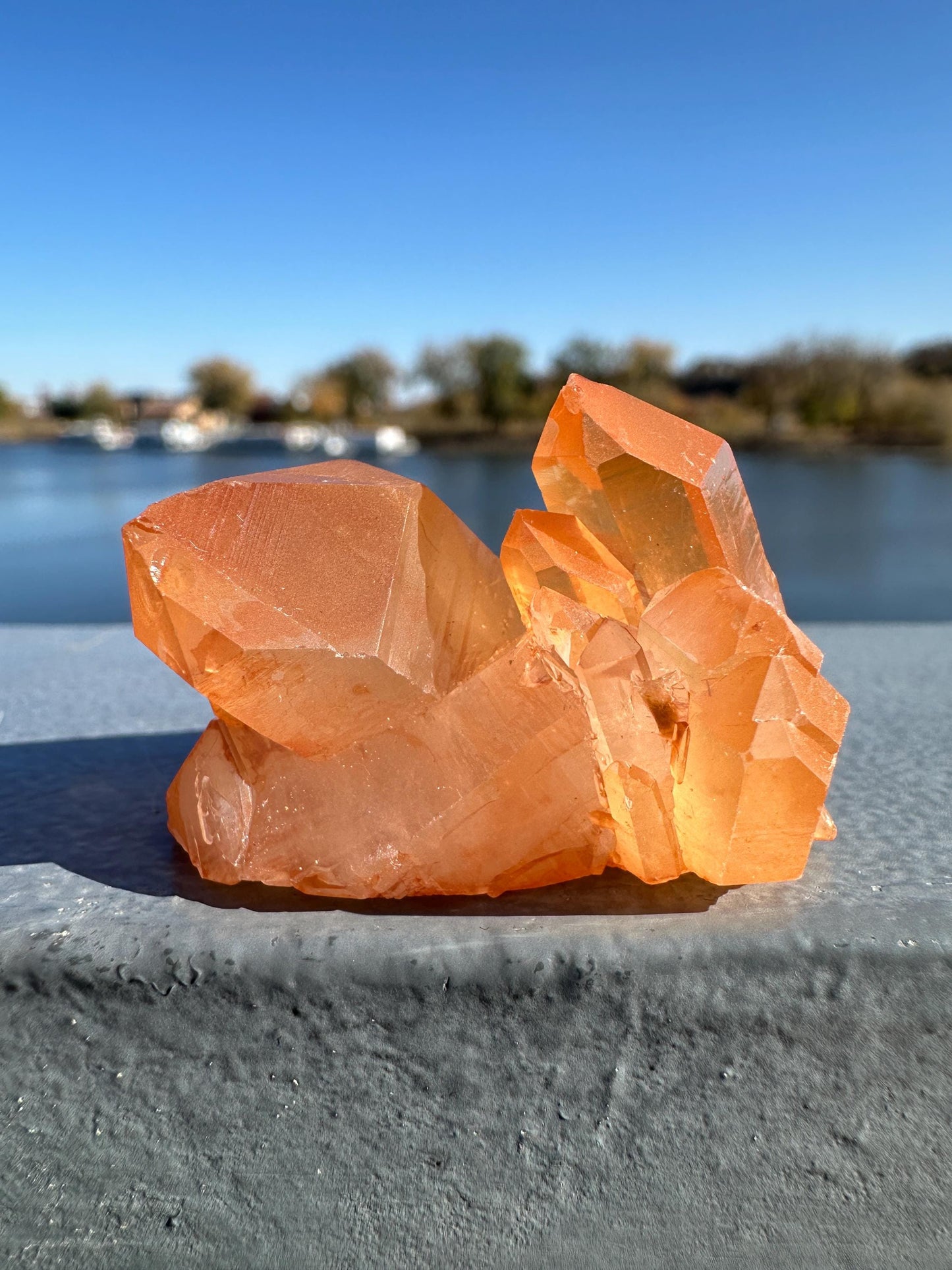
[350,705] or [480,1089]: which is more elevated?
[350,705]

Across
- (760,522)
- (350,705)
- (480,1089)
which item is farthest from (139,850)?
(760,522)

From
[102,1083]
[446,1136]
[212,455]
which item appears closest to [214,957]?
[102,1083]

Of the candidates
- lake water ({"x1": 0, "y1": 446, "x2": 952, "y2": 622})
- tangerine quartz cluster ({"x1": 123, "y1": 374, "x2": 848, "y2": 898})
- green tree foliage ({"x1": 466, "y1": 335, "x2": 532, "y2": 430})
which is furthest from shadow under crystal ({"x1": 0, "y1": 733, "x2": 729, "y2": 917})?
green tree foliage ({"x1": 466, "y1": 335, "x2": 532, "y2": 430})

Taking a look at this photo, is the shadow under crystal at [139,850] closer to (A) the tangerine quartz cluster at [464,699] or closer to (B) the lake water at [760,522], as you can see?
(A) the tangerine quartz cluster at [464,699]

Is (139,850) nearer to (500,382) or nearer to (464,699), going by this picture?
→ (464,699)

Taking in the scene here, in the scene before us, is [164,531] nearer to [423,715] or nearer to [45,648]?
[423,715]

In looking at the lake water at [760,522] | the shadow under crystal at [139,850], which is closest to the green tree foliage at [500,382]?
the lake water at [760,522]

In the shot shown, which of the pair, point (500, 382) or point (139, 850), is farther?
point (500, 382)
